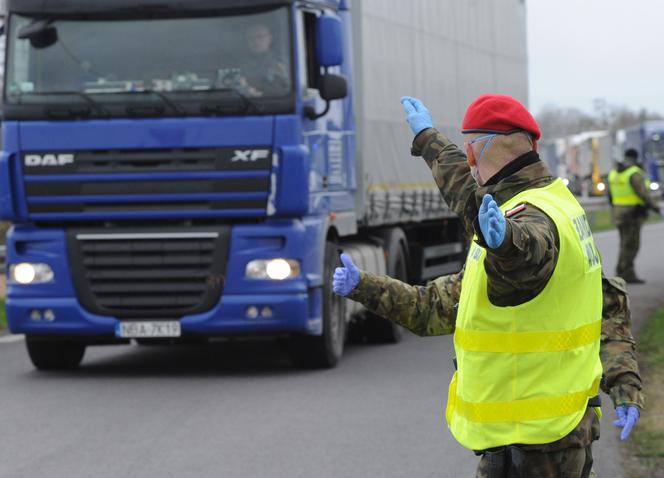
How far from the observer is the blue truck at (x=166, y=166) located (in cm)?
1193

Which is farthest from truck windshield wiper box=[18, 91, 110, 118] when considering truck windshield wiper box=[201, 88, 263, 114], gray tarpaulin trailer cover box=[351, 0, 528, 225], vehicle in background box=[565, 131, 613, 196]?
vehicle in background box=[565, 131, 613, 196]

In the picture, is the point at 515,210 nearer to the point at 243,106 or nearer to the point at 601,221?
the point at 243,106

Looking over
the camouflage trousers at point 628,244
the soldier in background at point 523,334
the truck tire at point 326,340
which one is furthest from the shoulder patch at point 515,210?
the camouflage trousers at point 628,244

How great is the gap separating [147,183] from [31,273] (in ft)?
4.06

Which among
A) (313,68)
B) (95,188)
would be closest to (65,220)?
(95,188)

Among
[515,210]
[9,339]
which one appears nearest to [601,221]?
[9,339]

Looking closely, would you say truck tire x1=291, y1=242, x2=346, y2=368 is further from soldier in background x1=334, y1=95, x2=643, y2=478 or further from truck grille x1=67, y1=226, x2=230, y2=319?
soldier in background x1=334, y1=95, x2=643, y2=478

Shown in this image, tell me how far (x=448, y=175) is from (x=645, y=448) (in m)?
4.42

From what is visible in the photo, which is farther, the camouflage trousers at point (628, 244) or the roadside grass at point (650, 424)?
the camouflage trousers at point (628, 244)

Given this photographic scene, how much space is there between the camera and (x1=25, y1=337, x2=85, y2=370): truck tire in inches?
518

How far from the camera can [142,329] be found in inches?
483

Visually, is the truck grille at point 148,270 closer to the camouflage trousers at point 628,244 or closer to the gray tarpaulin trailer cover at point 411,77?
the gray tarpaulin trailer cover at point 411,77

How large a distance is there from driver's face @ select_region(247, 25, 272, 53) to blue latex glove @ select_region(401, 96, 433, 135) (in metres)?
6.88

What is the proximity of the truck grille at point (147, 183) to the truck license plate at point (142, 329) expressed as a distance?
0.85m
